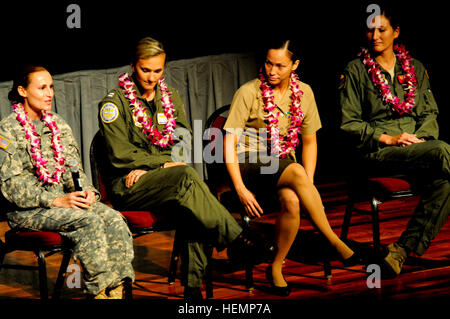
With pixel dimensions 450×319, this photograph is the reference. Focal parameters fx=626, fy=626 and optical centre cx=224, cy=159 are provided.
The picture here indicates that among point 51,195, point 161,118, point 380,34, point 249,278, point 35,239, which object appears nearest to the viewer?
point 35,239

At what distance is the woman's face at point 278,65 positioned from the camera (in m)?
3.15

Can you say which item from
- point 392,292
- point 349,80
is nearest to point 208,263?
point 392,292

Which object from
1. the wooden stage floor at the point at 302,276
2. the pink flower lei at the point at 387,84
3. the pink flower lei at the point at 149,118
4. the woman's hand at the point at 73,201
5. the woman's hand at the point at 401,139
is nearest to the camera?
the woman's hand at the point at 73,201

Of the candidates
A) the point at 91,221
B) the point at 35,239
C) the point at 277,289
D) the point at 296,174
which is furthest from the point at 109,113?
the point at 277,289

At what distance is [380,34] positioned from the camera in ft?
11.5

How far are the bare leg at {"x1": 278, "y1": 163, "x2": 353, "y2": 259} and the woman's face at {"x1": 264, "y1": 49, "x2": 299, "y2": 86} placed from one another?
0.47m

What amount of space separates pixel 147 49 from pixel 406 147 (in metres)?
1.47

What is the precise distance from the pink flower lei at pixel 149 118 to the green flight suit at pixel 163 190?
26 millimetres

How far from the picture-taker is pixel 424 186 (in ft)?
10.9

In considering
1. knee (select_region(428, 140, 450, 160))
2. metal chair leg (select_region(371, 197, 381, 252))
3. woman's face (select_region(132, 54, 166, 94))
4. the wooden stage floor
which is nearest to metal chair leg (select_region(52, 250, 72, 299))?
the wooden stage floor

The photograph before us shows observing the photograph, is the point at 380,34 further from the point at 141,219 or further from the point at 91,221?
the point at 91,221

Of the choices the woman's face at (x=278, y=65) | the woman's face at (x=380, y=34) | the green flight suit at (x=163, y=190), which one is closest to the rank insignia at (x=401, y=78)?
the woman's face at (x=380, y=34)

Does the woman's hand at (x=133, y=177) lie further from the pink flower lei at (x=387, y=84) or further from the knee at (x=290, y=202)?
the pink flower lei at (x=387, y=84)

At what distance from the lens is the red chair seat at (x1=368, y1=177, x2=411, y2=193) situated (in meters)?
3.27
